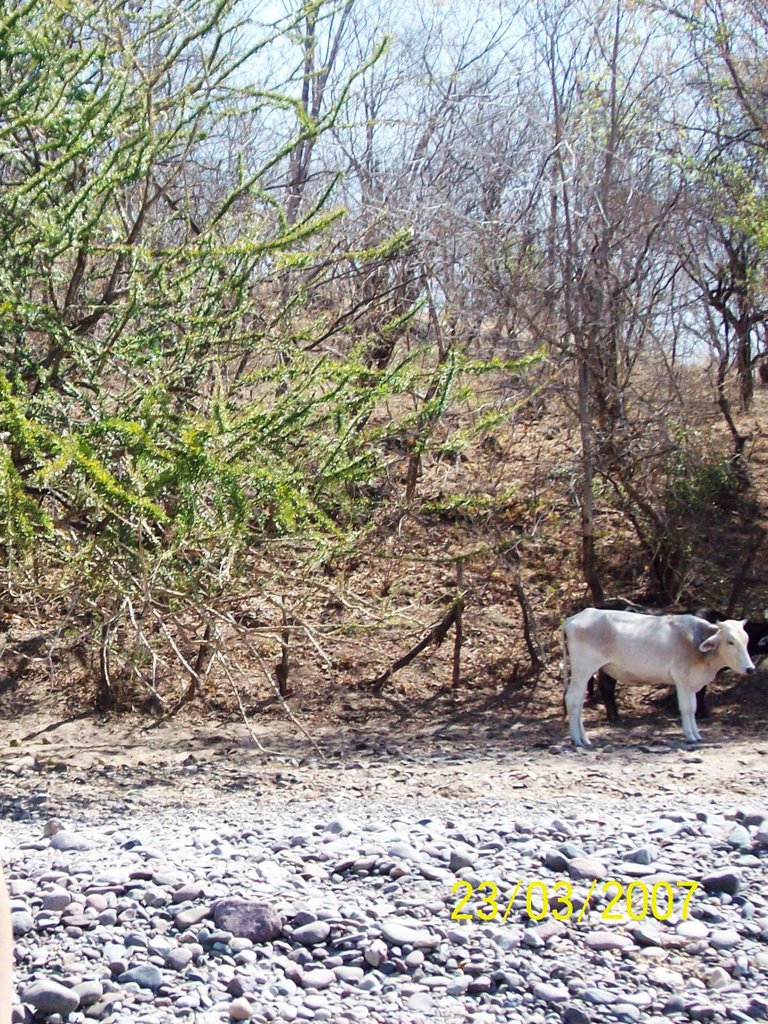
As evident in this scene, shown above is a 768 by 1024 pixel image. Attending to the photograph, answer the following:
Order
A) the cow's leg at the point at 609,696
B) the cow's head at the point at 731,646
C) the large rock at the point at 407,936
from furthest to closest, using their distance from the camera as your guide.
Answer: the cow's leg at the point at 609,696 < the cow's head at the point at 731,646 < the large rock at the point at 407,936

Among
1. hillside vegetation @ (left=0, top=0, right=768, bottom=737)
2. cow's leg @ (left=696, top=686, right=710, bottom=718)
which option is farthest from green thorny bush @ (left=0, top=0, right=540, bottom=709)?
cow's leg @ (left=696, top=686, right=710, bottom=718)

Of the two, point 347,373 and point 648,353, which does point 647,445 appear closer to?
point 648,353

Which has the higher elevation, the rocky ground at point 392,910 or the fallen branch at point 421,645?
the fallen branch at point 421,645

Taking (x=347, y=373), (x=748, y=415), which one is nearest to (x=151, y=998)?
(x=347, y=373)

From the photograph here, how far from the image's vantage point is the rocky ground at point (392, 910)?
4242 millimetres

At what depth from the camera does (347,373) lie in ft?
25.4

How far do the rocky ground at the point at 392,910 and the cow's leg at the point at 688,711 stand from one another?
1895 mm

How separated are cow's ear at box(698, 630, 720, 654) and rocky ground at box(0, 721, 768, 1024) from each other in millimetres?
2181

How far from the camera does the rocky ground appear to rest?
4.24 meters

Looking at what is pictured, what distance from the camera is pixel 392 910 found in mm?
4938

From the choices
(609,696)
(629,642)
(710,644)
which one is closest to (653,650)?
(629,642)

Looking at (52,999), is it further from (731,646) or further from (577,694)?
(731,646)
